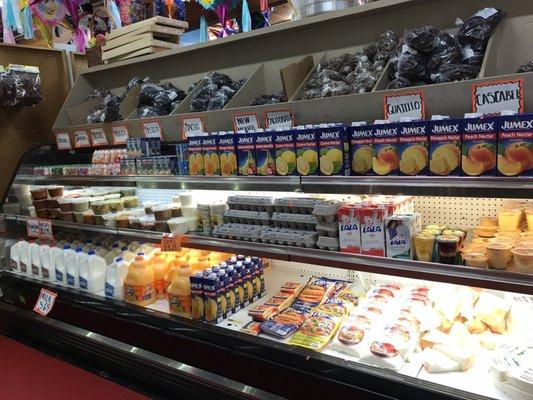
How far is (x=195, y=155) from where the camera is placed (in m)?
2.64

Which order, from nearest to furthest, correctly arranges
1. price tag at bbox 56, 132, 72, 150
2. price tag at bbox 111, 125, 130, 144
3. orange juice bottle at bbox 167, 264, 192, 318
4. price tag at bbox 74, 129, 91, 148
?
orange juice bottle at bbox 167, 264, 192, 318
price tag at bbox 111, 125, 130, 144
price tag at bbox 74, 129, 91, 148
price tag at bbox 56, 132, 72, 150

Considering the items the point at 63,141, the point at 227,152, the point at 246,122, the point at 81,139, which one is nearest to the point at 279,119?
the point at 246,122

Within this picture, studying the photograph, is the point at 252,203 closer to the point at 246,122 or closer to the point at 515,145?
the point at 246,122

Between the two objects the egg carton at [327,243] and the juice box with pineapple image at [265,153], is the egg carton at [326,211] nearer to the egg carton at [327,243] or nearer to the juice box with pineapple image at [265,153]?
the egg carton at [327,243]

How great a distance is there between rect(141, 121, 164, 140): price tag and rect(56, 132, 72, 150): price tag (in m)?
1.00

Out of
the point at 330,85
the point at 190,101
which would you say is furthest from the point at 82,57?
the point at 330,85

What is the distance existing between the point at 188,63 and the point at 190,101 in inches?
24.6

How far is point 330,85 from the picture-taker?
7.75ft

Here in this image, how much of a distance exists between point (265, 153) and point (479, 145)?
103 cm

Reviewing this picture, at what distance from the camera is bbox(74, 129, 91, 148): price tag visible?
3668 mm

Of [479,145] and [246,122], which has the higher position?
[246,122]

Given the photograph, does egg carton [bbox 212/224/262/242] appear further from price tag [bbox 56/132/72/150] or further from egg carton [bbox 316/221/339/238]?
price tag [bbox 56/132/72/150]

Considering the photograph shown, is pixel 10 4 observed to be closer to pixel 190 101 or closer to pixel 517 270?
pixel 190 101

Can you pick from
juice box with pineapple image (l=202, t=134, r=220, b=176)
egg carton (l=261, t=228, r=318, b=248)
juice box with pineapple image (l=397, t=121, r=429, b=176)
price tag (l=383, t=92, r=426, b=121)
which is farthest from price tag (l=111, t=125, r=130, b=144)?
juice box with pineapple image (l=397, t=121, r=429, b=176)
